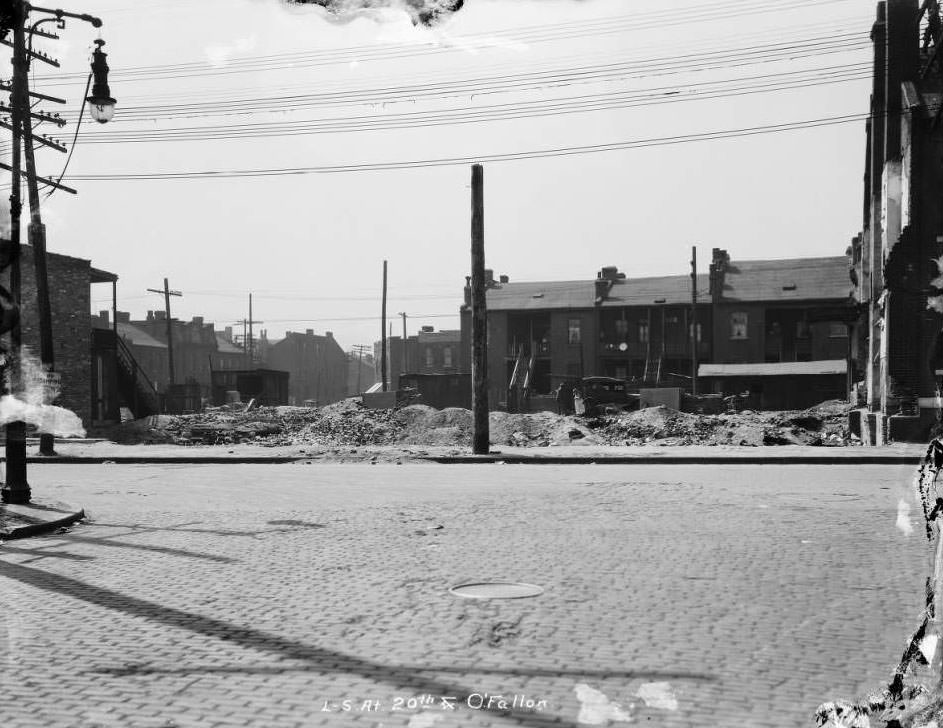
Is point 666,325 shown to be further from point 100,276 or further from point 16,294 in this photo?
point 16,294

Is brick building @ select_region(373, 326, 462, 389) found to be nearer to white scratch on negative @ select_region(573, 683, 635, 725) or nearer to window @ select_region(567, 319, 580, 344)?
window @ select_region(567, 319, 580, 344)

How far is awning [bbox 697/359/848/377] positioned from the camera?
46.3 metres

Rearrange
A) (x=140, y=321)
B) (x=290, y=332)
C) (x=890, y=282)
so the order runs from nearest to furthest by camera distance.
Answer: (x=890, y=282), (x=140, y=321), (x=290, y=332)

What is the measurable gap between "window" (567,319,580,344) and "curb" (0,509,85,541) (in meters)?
51.5

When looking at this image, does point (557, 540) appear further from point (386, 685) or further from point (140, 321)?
point (140, 321)

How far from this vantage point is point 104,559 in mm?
7859

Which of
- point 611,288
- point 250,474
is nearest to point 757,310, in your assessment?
point 611,288

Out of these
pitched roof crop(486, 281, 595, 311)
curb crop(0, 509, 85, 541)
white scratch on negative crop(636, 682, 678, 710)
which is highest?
pitched roof crop(486, 281, 595, 311)

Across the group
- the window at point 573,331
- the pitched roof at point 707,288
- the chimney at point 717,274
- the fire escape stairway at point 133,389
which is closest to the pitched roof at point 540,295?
the pitched roof at point 707,288

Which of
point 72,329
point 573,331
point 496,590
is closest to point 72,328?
point 72,329

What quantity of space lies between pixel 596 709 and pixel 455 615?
1811 millimetres

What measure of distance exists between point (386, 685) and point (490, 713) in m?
0.61

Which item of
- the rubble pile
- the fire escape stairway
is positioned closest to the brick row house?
the rubble pile

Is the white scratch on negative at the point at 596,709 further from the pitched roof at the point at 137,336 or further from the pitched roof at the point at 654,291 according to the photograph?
the pitched roof at the point at 137,336
